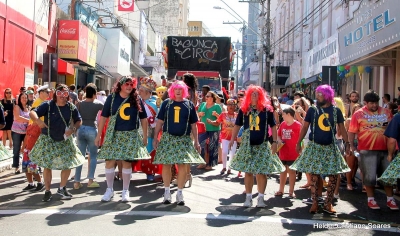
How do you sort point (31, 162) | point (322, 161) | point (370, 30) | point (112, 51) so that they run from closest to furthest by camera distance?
point (322, 161) → point (31, 162) → point (370, 30) → point (112, 51)

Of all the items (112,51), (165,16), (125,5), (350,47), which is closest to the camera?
(350,47)

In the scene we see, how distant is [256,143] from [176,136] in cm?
119

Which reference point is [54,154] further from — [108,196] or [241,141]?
[241,141]

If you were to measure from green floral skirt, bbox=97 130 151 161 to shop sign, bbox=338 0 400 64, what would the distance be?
749cm

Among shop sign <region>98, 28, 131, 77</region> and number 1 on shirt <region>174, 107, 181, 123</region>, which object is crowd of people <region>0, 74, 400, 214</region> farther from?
shop sign <region>98, 28, 131, 77</region>

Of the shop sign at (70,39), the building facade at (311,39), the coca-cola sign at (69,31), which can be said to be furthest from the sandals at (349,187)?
the coca-cola sign at (69,31)

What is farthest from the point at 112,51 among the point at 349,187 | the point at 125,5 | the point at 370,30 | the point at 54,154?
the point at 54,154

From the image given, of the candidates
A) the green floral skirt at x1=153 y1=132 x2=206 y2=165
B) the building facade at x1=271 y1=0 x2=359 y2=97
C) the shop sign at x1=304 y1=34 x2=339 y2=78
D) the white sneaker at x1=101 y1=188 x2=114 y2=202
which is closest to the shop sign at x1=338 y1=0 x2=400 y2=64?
the building facade at x1=271 y1=0 x2=359 y2=97

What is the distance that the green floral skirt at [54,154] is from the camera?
7.56m

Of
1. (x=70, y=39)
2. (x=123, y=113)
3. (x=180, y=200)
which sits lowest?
(x=180, y=200)

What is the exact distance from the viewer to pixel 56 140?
7727 mm

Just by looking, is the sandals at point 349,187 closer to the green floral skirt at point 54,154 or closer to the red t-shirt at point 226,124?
the red t-shirt at point 226,124

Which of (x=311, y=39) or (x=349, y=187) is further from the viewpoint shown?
(x=311, y=39)

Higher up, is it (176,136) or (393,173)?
(176,136)
